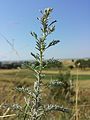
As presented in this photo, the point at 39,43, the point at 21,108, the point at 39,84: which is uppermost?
the point at 39,43

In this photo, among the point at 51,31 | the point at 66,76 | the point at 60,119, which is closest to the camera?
the point at 51,31

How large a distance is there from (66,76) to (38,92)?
24.8 meters

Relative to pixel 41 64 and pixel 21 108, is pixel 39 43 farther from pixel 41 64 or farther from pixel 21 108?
pixel 21 108

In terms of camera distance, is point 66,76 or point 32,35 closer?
point 32,35

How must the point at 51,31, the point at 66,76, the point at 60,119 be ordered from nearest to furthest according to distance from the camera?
the point at 51,31, the point at 60,119, the point at 66,76

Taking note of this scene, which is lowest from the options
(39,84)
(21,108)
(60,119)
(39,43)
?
(60,119)

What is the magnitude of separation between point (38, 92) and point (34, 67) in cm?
18

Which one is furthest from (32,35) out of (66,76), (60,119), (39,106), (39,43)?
(66,76)

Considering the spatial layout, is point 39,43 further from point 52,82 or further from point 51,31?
point 52,82

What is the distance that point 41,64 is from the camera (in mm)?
2650

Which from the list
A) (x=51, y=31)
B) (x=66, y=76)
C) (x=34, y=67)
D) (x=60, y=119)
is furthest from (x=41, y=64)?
(x=66, y=76)

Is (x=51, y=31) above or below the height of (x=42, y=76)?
above

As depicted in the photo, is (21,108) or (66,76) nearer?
(21,108)

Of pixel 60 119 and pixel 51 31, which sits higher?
pixel 51 31
